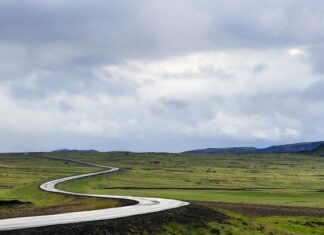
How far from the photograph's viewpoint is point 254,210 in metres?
75.8

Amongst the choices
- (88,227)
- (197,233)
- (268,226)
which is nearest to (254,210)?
(268,226)

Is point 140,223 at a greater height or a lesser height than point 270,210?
greater

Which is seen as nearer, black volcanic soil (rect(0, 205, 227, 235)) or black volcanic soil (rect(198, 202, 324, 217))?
black volcanic soil (rect(0, 205, 227, 235))

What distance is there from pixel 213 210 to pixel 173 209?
4.49m

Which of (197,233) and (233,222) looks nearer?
(197,233)

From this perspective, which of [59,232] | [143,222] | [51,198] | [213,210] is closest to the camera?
[59,232]

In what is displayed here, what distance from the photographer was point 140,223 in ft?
156

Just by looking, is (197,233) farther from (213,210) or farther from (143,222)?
(213,210)

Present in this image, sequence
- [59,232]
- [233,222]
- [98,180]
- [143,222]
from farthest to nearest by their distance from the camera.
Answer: [98,180]
[233,222]
[143,222]
[59,232]

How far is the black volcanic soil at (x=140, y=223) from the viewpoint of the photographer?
4112cm

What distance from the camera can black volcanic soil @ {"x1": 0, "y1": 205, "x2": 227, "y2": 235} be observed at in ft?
135

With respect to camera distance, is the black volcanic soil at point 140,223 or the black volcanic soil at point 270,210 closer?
the black volcanic soil at point 140,223

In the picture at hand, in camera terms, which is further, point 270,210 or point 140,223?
point 270,210

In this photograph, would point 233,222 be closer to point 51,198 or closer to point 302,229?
point 302,229
